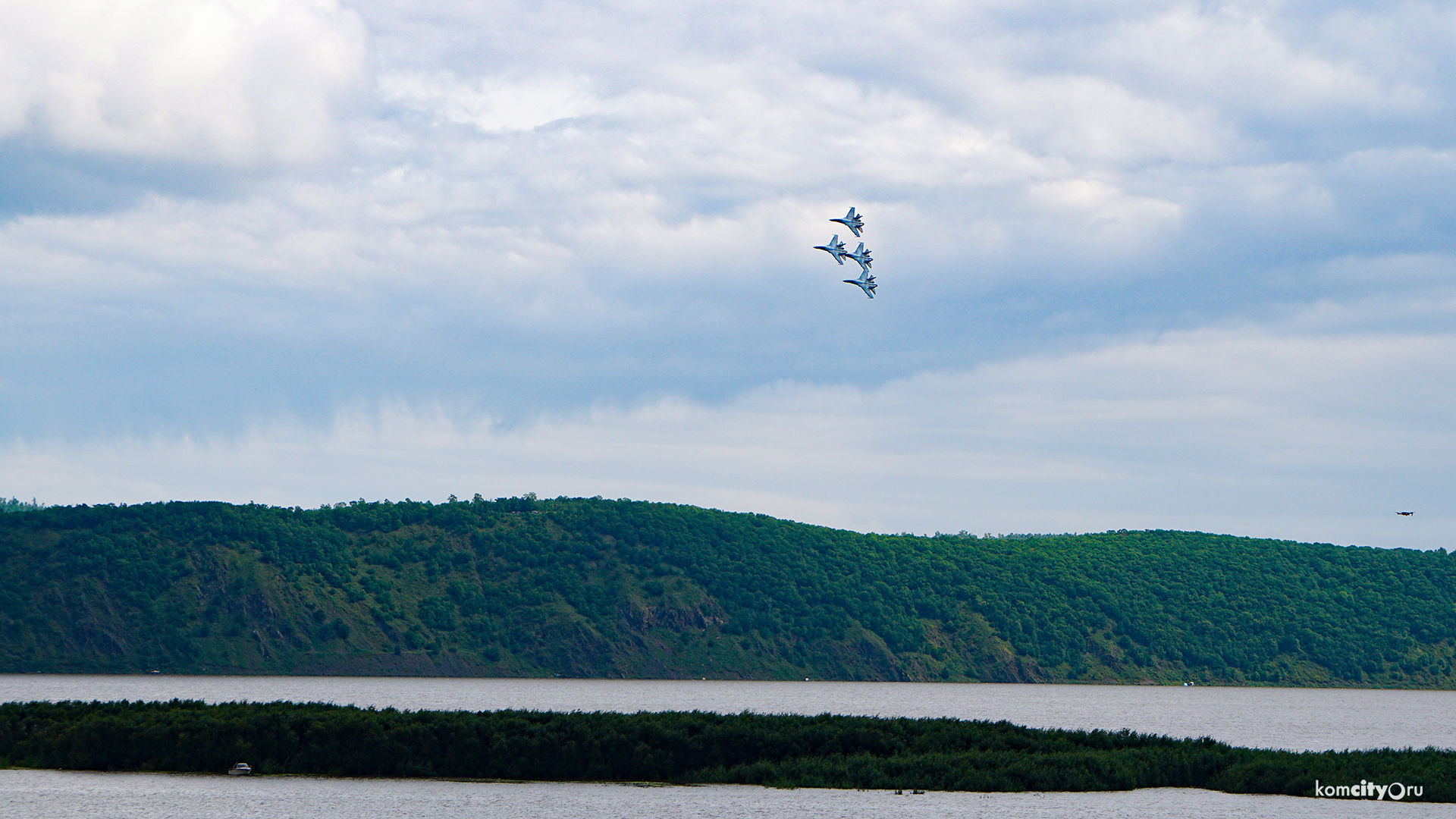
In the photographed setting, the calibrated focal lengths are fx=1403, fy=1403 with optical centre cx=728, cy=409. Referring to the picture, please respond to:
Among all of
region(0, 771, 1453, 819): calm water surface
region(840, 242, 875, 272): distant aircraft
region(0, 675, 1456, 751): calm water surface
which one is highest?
region(840, 242, 875, 272): distant aircraft

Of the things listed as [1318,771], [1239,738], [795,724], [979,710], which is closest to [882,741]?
[795,724]

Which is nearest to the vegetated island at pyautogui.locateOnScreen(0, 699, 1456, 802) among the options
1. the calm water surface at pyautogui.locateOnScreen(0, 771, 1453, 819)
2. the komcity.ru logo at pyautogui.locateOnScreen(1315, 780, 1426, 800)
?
the komcity.ru logo at pyautogui.locateOnScreen(1315, 780, 1426, 800)

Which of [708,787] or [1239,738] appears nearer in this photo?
[708,787]

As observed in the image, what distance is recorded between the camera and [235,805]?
5603 cm

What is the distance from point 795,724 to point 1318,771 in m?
25.5

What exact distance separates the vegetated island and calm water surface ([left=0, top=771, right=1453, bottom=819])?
1582 mm

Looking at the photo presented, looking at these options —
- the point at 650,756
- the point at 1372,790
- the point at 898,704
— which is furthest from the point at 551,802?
the point at 898,704

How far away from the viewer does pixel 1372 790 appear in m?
64.6

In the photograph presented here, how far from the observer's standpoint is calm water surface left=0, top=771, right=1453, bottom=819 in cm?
5438

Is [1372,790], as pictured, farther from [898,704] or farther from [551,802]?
[898,704]

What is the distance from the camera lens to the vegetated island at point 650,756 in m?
67.2

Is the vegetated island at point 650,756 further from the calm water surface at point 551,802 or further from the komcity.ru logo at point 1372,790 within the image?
the calm water surface at point 551,802

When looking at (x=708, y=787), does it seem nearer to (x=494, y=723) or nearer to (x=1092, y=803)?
(x=494, y=723)

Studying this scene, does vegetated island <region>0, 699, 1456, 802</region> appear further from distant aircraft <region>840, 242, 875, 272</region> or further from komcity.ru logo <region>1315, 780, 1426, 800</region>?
distant aircraft <region>840, 242, 875, 272</region>
